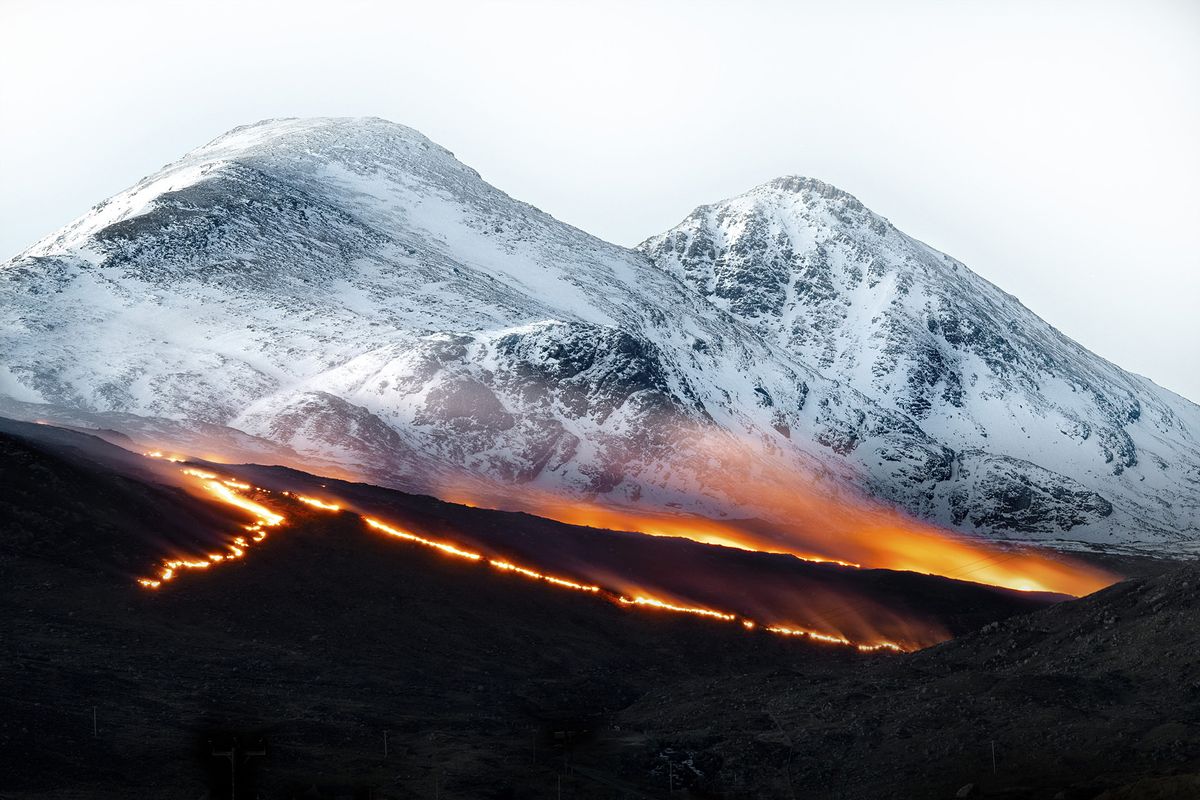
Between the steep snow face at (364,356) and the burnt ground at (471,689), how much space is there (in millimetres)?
55786

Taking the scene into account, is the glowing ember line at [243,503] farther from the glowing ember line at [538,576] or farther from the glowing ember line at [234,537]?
the glowing ember line at [538,576]

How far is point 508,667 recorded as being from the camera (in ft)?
195

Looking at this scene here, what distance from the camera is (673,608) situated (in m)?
73.8

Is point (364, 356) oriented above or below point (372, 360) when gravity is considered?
above

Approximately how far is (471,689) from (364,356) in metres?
96.4

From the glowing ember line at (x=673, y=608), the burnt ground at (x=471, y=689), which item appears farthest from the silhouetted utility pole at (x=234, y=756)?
the glowing ember line at (x=673, y=608)

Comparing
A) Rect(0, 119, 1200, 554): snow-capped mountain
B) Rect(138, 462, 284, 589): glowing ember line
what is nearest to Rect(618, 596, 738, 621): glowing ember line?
Rect(138, 462, 284, 589): glowing ember line

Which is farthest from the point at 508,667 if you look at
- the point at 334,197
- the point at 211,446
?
the point at 334,197

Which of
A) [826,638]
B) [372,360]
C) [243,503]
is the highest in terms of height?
[372,360]

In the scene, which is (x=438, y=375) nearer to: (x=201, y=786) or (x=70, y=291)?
(x=70, y=291)

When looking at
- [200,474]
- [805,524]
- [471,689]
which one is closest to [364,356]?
[805,524]

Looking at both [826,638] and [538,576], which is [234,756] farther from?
[826,638]

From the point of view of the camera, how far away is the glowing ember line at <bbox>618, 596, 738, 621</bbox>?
73.3m

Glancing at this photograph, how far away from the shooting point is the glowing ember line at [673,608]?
73312mm
